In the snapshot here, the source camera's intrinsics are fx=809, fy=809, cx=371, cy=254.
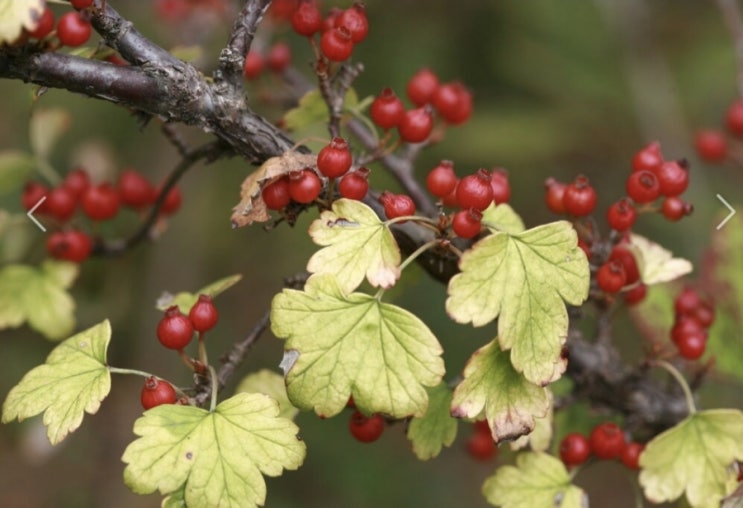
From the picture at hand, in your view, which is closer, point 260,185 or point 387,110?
point 260,185

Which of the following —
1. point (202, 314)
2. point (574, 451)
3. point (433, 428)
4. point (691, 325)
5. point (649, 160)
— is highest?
point (649, 160)

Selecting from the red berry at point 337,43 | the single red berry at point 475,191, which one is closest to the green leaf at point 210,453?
the single red berry at point 475,191

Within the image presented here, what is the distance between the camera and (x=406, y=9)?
16.5 feet

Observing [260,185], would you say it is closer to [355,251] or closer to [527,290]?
[355,251]

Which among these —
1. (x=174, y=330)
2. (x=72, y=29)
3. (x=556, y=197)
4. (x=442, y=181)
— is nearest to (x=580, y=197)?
(x=556, y=197)

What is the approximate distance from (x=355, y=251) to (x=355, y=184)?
16 cm

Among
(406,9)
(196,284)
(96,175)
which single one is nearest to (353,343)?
(96,175)

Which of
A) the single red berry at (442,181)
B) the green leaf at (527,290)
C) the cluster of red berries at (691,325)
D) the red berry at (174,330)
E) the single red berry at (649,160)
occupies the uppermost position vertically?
the single red berry at (649,160)

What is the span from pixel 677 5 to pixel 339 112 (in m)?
4.11

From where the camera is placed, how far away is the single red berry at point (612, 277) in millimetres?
1742

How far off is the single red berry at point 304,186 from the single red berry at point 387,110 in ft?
1.30

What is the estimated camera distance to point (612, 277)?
174 centimetres

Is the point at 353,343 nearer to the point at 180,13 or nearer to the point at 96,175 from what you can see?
the point at 96,175

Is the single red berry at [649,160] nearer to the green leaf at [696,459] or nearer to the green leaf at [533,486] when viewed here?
the green leaf at [696,459]
